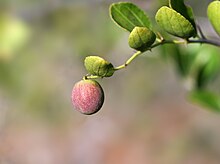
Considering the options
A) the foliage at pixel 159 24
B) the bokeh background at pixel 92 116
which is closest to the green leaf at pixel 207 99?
the foliage at pixel 159 24

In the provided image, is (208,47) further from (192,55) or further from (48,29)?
(48,29)

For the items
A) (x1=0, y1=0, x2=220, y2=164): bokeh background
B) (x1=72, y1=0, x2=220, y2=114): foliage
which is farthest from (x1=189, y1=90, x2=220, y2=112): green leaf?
(x1=0, y1=0, x2=220, y2=164): bokeh background

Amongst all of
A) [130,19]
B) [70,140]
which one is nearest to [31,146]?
[70,140]

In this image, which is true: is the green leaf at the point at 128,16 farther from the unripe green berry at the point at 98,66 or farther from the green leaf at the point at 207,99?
the green leaf at the point at 207,99

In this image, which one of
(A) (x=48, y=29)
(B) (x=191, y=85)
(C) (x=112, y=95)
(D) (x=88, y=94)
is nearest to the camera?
(D) (x=88, y=94)

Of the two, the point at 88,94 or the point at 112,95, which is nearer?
the point at 88,94

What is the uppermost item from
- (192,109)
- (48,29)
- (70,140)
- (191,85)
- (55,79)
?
(191,85)

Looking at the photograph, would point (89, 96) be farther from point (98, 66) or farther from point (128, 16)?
point (128, 16)
